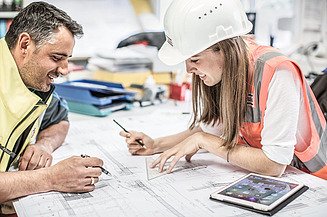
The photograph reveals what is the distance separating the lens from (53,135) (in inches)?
72.1

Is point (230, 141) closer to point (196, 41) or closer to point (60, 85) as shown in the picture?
point (196, 41)

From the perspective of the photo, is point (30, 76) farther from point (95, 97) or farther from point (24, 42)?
point (95, 97)

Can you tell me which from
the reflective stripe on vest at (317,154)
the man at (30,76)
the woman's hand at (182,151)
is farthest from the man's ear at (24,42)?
the reflective stripe on vest at (317,154)

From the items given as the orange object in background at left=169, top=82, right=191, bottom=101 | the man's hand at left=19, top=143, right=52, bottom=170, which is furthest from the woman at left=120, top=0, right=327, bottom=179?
the orange object in background at left=169, top=82, right=191, bottom=101

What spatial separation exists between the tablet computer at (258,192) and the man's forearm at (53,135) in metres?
0.73

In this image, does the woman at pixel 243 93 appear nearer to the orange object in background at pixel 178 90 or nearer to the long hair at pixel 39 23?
the long hair at pixel 39 23

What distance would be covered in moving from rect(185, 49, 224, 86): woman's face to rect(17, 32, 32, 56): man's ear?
1.72 ft

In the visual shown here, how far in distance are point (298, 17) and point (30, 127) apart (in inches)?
94.2

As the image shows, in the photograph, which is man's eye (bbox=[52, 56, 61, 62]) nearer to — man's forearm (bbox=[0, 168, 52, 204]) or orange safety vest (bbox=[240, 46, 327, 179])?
man's forearm (bbox=[0, 168, 52, 204])

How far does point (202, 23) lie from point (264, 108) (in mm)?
327

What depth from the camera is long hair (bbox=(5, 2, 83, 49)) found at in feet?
5.06

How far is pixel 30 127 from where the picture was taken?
164 cm

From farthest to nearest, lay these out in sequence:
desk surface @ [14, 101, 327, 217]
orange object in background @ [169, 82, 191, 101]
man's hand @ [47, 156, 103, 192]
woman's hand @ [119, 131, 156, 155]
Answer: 1. orange object in background @ [169, 82, 191, 101]
2. woman's hand @ [119, 131, 156, 155]
3. man's hand @ [47, 156, 103, 192]
4. desk surface @ [14, 101, 327, 217]

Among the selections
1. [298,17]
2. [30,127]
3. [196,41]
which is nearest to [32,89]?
[30,127]
